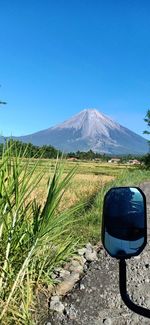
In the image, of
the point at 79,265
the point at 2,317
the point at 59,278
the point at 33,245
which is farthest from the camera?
the point at 79,265

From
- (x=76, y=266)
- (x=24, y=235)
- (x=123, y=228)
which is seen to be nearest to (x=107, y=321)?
(x=24, y=235)

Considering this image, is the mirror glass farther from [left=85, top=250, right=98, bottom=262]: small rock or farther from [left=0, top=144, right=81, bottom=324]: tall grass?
[left=85, top=250, right=98, bottom=262]: small rock

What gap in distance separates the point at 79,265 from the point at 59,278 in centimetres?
71

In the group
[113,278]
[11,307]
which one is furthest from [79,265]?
Answer: [11,307]

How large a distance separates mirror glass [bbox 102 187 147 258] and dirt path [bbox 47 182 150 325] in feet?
9.46

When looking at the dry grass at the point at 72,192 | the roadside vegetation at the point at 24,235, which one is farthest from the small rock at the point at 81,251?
the roadside vegetation at the point at 24,235

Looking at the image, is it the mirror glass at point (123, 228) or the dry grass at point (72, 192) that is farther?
the dry grass at point (72, 192)

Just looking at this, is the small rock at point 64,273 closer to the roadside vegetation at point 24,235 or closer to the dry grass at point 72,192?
the roadside vegetation at point 24,235

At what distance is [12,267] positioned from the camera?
5230mm

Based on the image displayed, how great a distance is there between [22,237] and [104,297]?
1.23 metres

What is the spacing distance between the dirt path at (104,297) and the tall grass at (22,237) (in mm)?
416

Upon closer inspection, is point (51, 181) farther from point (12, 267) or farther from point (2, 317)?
point (2, 317)

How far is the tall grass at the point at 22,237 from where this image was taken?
487 centimetres

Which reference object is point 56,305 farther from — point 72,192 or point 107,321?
point 72,192
